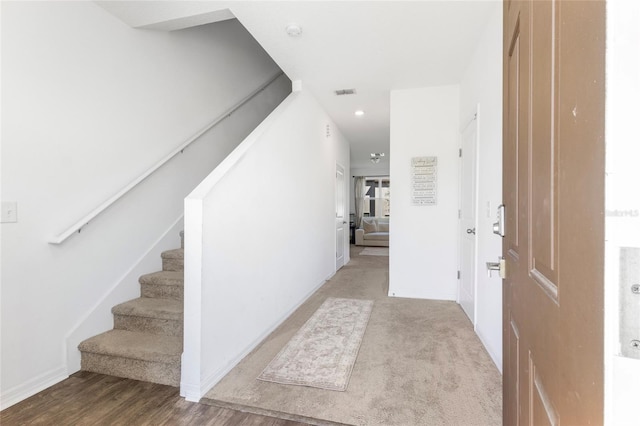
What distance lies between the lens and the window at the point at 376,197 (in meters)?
11.0

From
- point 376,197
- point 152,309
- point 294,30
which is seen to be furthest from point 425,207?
point 376,197

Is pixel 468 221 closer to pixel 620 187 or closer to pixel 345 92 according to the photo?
pixel 345 92

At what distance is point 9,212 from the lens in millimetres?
1737

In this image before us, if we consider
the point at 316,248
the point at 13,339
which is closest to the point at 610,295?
the point at 13,339

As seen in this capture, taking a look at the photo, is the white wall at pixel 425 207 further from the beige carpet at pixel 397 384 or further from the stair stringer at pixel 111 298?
the stair stringer at pixel 111 298

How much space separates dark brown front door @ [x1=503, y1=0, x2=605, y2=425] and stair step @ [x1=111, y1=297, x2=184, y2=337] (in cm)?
213

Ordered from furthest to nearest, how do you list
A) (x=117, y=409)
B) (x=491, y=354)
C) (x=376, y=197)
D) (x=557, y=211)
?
(x=376, y=197)
(x=491, y=354)
(x=117, y=409)
(x=557, y=211)

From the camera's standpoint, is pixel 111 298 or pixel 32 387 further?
pixel 111 298

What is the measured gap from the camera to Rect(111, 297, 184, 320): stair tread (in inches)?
87.6

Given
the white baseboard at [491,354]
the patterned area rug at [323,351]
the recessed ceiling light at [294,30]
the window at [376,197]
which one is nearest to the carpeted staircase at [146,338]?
the patterned area rug at [323,351]

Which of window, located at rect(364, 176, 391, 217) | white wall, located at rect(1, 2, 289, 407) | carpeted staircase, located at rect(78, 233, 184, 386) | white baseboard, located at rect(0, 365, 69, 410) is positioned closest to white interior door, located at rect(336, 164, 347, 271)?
white wall, located at rect(1, 2, 289, 407)

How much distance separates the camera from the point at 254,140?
2475mm

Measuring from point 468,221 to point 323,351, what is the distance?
1.92 metres

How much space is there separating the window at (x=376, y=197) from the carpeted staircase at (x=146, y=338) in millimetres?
9088
